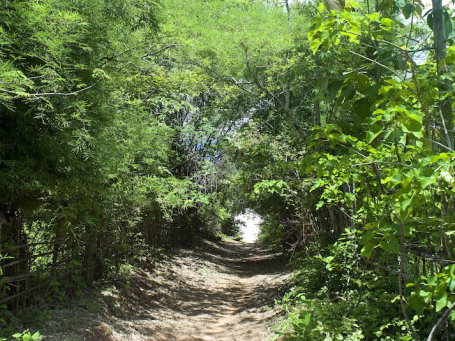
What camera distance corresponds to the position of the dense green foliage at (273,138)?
2096mm

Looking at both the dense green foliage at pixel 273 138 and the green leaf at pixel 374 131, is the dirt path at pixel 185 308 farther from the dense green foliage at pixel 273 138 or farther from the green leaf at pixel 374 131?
the green leaf at pixel 374 131

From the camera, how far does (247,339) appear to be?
6.09 meters

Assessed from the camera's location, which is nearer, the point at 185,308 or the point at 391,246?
the point at 391,246

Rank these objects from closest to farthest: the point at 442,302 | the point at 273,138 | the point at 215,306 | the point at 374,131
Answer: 1. the point at 442,302
2. the point at 374,131
3. the point at 215,306
4. the point at 273,138

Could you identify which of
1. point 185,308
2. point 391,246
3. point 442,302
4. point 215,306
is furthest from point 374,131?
point 215,306

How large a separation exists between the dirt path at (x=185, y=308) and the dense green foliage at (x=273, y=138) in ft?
2.45

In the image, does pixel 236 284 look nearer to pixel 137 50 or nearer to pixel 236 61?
pixel 236 61

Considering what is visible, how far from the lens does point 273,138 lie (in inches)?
366

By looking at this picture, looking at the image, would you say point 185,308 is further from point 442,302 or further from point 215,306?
point 442,302

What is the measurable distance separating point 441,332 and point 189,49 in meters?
6.86

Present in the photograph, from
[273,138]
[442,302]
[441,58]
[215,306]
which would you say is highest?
[273,138]

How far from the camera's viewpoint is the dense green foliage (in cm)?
210

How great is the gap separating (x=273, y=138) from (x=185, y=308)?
4.38 m

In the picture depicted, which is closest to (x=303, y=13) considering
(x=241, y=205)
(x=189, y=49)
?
(x=189, y=49)
